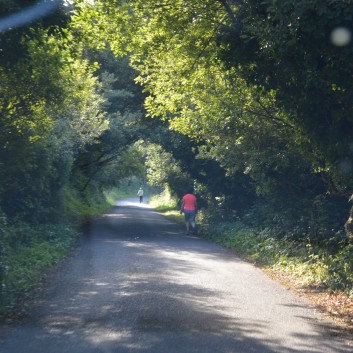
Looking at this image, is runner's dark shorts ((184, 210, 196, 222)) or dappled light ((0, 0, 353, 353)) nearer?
dappled light ((0, 0, 353, 353))

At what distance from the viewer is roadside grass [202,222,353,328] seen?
11.2 metres

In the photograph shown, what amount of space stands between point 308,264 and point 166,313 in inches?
234

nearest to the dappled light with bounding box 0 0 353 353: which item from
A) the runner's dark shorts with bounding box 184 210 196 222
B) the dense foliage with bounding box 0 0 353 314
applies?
the dense foliage with bounding box 0 0 353 314

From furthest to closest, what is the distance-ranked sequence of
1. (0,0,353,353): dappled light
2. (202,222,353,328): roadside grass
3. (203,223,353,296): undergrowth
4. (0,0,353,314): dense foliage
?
(203,223,353,296): undergrowth, (202,222,353,328): roadside grass, (0,0,353,314): dense foliage, (0,0,353,353): dappled light

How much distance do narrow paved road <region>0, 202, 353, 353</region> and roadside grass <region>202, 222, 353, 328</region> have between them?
512 millimetres

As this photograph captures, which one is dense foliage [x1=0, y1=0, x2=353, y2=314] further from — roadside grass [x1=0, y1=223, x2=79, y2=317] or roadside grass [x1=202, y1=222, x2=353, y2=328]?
roadside grass [x1=202, y1=222, x2=353, y2=328]

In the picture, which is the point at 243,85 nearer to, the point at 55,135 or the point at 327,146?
the point at 327,146

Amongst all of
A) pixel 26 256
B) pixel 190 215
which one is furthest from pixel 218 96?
pixel 190 215

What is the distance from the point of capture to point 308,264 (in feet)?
47.8

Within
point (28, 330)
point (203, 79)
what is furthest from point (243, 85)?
point (28, 330)

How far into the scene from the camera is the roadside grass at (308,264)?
1125cm

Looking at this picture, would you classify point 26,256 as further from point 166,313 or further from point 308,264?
point 308,264

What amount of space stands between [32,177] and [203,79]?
7.38m

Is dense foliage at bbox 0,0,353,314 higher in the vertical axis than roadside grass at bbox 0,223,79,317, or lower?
higher
